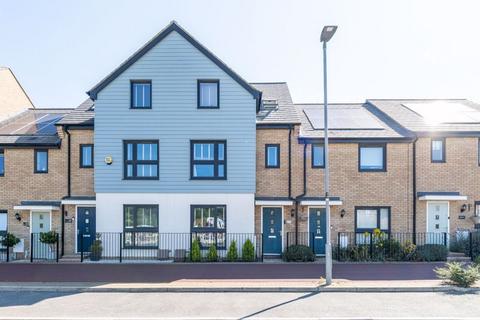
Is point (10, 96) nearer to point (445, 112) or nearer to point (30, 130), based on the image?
point (30, 130)

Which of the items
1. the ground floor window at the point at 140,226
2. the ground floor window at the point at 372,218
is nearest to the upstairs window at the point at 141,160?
the ground floor window at the point at 140,226

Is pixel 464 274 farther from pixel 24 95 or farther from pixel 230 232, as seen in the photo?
pixel 24 95

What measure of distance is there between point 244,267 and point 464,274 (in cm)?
732

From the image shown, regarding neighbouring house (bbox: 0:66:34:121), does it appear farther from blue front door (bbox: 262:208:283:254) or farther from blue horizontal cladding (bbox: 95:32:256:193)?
blue front door (bbox: 262:208:283:254)

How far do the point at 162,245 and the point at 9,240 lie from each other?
6551mm

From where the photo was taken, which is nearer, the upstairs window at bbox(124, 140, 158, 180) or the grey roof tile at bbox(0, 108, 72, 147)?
the upstairs window at bbox(124, 140, 158, 180)

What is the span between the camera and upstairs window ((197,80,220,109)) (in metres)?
16.1

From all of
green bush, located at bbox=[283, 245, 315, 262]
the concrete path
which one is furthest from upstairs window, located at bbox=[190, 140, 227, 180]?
the concrete path

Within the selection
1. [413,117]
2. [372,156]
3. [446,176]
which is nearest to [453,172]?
[446,176]

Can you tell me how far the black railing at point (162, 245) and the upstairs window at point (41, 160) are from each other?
4.22 metres

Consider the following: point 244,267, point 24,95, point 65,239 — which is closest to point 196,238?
point 244,267

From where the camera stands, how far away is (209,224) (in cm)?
1595

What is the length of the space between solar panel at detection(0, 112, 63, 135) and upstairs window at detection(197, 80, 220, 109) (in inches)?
299

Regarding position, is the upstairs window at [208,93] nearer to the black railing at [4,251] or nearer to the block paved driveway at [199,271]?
the block paved driveway at [199,271]
